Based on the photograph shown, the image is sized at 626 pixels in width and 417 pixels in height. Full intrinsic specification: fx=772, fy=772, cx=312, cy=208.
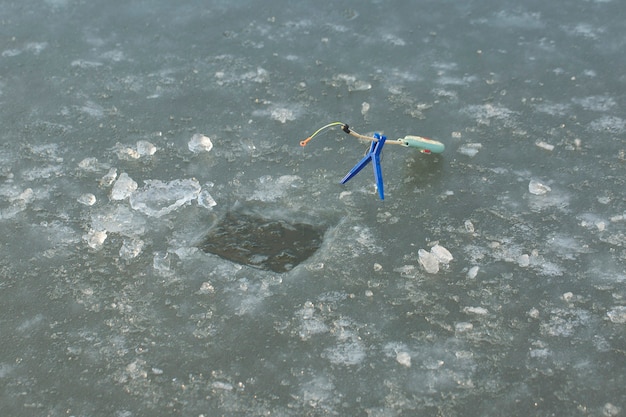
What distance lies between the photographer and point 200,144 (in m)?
3.73

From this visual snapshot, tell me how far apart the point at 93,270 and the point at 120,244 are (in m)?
0.17

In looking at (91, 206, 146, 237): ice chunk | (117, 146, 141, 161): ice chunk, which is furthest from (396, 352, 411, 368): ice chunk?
(117, 146, 141, 161): ice chunk

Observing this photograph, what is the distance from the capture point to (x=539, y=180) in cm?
350

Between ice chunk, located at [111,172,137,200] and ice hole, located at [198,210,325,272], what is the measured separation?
47 centimetres

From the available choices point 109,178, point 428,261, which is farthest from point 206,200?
point 428,261

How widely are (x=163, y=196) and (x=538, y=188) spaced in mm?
1668

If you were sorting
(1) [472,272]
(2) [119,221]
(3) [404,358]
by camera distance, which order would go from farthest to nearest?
1. (2) [119,221]
2. (1) [472,272]
3. (3) [404,358]

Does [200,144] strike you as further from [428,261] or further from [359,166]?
[428,261]

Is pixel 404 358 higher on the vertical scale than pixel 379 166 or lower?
lower

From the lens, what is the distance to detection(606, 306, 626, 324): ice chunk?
284 cm

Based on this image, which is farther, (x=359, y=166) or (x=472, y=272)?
(x=359, y=166)

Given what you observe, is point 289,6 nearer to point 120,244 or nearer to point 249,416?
point 120,244

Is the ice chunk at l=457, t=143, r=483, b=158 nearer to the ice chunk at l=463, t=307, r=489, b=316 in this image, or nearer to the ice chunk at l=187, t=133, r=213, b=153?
the ice chunk at l=463, t=307, r=489, b=316

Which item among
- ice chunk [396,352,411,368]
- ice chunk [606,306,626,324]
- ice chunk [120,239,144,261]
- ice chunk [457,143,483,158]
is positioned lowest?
ice chunk [396,352,411,368]
